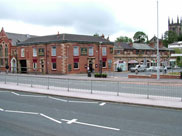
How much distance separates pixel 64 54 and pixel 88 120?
3372 centimetres

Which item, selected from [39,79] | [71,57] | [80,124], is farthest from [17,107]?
[71,57]

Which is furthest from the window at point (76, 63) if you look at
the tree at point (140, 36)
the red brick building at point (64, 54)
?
the tree at point (140, 36)

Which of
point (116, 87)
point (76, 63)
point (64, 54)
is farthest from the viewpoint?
point (76, 63)

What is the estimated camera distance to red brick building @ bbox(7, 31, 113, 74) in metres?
42.2

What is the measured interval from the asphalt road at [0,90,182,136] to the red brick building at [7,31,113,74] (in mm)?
30516

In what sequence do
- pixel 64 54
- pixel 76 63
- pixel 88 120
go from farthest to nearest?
pixel 76 63
pixel 64 54
pixel 88 120

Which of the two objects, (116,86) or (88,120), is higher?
(116,86)

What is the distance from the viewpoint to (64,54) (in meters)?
41.8

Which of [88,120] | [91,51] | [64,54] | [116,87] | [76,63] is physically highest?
[91,51]

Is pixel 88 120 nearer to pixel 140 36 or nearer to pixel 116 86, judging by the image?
pixel 116 86

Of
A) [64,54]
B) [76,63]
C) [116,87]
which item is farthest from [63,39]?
[116,87]

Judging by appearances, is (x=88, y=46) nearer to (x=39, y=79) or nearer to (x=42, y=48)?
(x=42, y=48)

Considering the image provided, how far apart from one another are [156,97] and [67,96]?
6258 mm

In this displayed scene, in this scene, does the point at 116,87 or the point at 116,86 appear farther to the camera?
the point at 116,87
